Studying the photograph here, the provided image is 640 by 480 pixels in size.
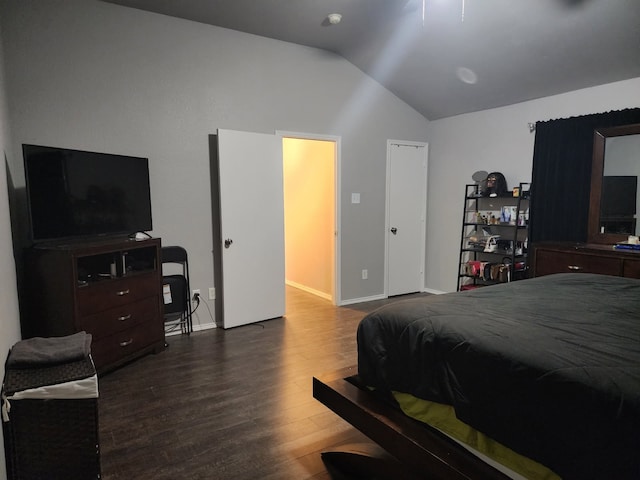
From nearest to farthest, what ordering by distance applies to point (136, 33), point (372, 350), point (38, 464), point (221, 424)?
point (38, 464), point (372, 350), point (221, 424), point (136, 33)

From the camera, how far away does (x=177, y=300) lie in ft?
12.2

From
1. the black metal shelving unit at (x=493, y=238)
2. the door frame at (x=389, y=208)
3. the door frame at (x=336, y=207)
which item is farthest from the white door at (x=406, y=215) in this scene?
the door frame at (x=336, y=207)

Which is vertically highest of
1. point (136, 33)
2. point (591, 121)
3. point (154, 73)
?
point (136, 33)

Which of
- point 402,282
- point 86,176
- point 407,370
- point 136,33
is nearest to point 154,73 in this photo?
point 136,33

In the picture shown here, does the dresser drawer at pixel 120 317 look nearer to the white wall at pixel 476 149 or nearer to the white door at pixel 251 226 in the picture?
the white door at pixel 251 226

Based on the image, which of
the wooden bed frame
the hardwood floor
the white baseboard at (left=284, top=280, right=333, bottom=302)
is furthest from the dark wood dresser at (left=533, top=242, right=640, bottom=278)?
the wooden bed frame

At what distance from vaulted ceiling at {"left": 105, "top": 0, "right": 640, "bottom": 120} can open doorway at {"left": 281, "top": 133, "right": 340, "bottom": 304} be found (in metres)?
1.10

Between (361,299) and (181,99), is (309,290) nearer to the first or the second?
(361,299)

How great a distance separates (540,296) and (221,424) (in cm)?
189

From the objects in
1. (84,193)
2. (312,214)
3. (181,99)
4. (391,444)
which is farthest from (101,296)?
(312,214)

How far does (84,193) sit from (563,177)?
428 centimetres

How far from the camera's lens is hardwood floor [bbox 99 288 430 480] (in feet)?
6.21

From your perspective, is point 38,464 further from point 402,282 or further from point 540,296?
point 402,282

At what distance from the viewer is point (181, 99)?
3.62 meters
